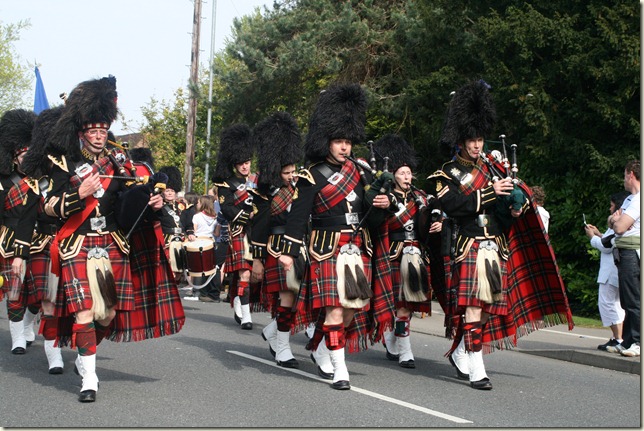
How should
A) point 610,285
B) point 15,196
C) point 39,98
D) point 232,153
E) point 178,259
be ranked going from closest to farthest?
1. point 15,196
2. point 610,285
3. point 232,153
4. point 39,98
5. point 178,259

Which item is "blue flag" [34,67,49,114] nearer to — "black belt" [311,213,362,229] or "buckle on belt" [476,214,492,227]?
"black belt" [311,213,362,229]

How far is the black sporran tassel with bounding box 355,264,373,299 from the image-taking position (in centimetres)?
792

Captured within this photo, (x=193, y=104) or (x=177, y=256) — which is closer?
(x=177, y=256)

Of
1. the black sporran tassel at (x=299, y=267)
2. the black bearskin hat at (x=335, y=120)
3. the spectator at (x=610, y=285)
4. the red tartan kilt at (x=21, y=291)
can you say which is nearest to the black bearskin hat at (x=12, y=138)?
the red tartan kilt at (x=21, y=291)

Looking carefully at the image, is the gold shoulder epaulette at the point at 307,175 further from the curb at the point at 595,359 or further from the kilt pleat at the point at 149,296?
the curb at the point at 595,359

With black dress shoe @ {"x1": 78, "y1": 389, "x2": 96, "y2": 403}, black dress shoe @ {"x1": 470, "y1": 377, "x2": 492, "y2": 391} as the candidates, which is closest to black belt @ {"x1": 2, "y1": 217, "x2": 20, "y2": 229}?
black dress shoe @ {"x1": 78, "y1": 389, "x2": 96, "y2": 403}

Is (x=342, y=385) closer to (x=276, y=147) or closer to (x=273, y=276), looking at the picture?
(x=273, y=276)

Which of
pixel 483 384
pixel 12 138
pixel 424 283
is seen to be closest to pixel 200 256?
pixel 12 138

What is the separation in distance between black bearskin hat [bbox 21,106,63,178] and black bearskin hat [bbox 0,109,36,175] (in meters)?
1.84

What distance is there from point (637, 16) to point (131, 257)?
8370mm

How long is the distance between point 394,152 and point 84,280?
4104mm

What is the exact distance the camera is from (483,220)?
319 inches

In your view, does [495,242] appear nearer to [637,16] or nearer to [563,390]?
[563,390]

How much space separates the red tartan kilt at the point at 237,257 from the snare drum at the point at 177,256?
7.61ft
